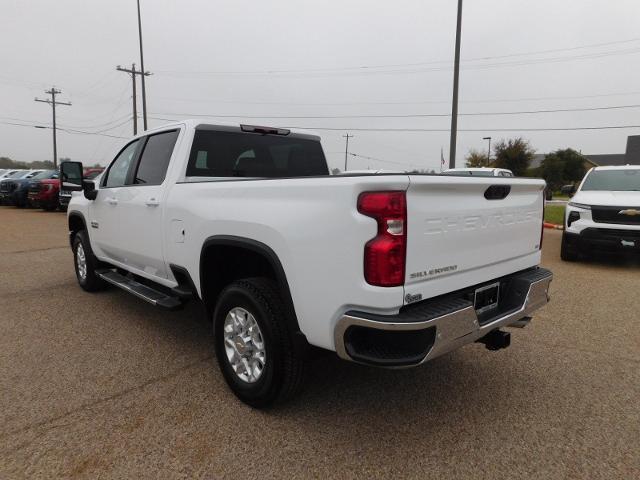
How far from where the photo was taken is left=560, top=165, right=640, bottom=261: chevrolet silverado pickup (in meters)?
7.13

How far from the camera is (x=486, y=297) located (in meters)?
2.77

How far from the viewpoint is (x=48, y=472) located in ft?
7.46

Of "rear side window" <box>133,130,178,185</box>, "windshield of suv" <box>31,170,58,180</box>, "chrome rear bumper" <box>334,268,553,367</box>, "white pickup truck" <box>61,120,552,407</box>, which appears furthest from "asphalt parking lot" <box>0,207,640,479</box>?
"windshield of suv" <box>31,170,58,180</box>

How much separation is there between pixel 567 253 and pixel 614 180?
176 centimetres

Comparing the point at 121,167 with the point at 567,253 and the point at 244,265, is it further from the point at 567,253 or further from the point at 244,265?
the point at 567,253

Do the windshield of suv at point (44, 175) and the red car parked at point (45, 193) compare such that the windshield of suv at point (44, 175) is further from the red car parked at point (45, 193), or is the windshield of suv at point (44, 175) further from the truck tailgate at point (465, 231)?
the truck tailgate at point (465, 231)

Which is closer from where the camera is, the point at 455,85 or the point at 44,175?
the point at 455,85

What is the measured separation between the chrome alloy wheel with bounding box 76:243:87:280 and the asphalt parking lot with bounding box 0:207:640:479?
1147 mm

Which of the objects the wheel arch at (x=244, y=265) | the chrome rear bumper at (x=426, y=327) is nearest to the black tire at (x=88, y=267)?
the wheel arch at (x=244, y=265)

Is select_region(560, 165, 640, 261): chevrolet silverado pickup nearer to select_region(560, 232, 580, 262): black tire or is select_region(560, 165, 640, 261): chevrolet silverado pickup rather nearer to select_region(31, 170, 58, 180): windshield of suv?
select_region(560, 232, 580, 262): black tire

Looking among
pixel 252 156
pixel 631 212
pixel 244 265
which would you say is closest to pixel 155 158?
pixel 252 156

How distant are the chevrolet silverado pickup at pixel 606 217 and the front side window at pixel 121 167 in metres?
6.91

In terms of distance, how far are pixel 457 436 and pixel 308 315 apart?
3.72 ft

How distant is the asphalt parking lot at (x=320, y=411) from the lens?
2352 millimetres
